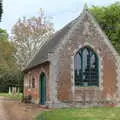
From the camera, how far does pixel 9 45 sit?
68250 mm

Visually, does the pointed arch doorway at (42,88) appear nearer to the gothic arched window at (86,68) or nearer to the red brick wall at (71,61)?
the red brick wall at (71,61)

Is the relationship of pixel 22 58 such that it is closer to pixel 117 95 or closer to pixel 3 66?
pixel 3 66

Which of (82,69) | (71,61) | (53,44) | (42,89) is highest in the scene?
(53,44)

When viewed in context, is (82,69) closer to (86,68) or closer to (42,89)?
(86,68)

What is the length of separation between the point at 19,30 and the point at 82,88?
117 ft

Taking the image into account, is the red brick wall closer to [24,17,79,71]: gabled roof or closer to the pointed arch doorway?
[24,17,79,71]: gabled roof

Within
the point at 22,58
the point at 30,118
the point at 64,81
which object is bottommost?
the point at 30,118

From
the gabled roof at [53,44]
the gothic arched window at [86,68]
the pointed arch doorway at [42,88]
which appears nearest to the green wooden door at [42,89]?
the pointed arch doorway at [42,88]

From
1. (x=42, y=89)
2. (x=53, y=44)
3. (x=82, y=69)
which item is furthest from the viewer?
(x=53, y=44)

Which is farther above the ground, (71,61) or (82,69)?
(71,61)

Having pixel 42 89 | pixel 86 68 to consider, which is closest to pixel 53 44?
pixel 42 89

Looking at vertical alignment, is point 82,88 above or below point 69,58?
below

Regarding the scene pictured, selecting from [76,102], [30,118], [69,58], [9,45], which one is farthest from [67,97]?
[9,45]

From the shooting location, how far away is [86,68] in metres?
31.1
